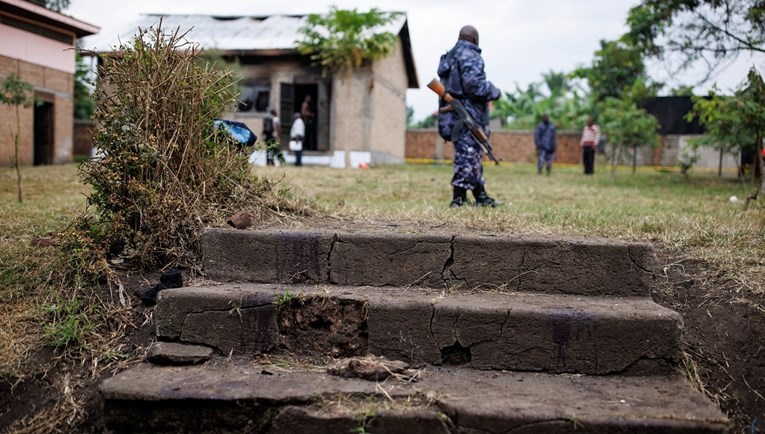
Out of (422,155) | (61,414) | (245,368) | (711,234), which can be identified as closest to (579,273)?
(711,234)

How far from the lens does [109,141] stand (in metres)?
4.40

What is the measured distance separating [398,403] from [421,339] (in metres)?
0.56

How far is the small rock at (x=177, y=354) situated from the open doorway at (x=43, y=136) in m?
15.7

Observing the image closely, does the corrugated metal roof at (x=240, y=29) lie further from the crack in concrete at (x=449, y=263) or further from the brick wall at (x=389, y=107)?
the crack in concrete at (x=449, y=263)

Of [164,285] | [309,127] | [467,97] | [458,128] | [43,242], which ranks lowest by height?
[164,285]

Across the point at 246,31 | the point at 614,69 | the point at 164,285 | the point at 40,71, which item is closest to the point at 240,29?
the point at 246,31

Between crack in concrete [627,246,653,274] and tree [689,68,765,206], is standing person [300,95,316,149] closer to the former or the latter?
tree [689,68,765,206]

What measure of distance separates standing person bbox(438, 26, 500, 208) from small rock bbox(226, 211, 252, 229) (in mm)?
2650

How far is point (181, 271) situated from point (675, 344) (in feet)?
9.07

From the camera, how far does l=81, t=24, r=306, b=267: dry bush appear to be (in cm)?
432

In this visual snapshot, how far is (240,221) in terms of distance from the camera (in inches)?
171

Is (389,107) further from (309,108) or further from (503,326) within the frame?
(503,326)

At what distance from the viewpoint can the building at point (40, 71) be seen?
1488 cm

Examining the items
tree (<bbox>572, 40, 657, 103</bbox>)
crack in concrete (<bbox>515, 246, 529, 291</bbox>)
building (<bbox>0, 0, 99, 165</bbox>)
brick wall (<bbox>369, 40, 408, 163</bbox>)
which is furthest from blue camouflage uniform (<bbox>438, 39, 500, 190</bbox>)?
brick wall (<bbox>369, 40, 408, 163</bbox>)
